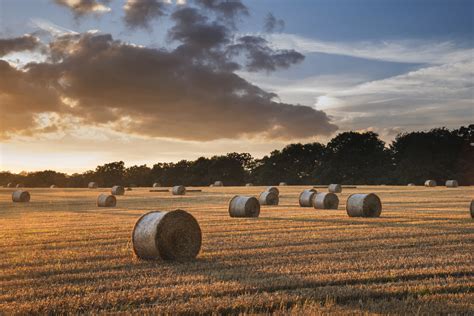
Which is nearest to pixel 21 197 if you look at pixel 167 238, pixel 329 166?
pixel 167 238

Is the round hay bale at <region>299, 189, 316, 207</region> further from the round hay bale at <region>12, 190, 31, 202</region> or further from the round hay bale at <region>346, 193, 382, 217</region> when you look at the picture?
the round hay bale at <region>12, 190, 31, 202</region>

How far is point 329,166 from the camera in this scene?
291 feet

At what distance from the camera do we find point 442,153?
81.8 meters

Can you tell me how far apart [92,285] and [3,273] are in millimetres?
2333

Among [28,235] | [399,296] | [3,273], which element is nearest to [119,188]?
[28,235]

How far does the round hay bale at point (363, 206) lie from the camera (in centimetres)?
2459

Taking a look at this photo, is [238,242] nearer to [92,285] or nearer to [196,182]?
[92,285]

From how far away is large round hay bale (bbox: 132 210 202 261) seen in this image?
41.8ft

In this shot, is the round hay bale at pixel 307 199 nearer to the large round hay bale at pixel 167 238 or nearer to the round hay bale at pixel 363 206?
the round hay bale at pixel 363 206

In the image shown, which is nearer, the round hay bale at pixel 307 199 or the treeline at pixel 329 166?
the round hay bale at pixel 307 199

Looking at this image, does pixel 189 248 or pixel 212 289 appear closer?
pixel 212 289

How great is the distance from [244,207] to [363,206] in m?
5.12

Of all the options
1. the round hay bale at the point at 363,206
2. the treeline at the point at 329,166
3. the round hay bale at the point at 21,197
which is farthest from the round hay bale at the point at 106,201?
the treeline at the point at 329,166

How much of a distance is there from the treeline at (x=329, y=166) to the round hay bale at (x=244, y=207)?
190 ft
